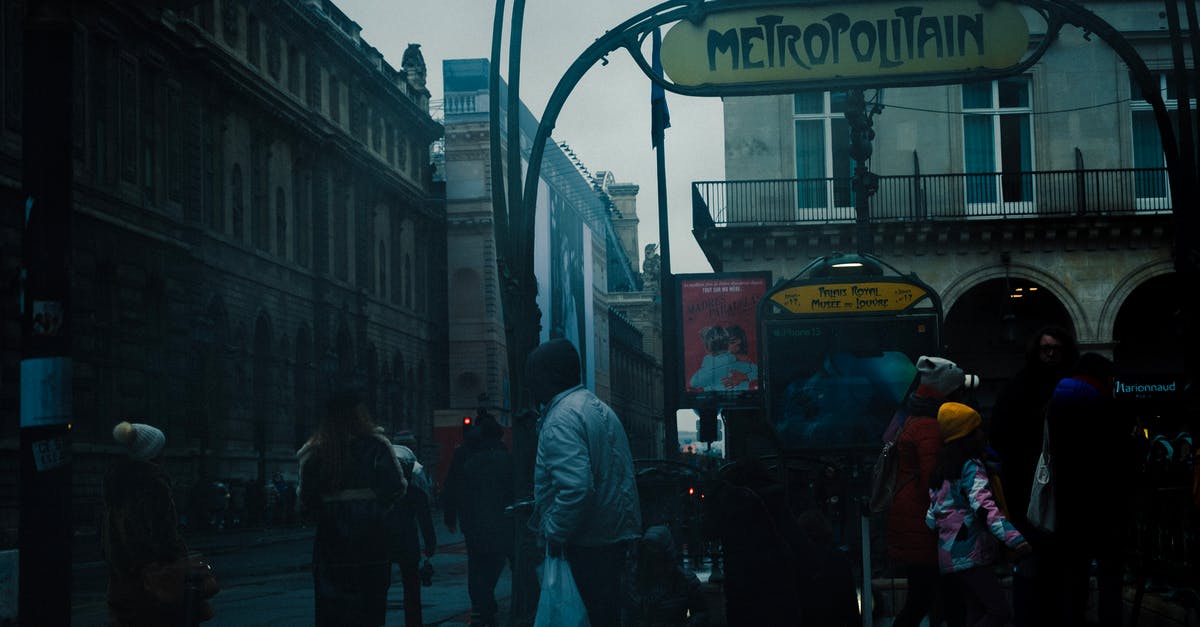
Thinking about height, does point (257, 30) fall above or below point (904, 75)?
above

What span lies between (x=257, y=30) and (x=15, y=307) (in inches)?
732

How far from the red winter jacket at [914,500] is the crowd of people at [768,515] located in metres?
0.01

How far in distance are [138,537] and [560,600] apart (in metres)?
2.86

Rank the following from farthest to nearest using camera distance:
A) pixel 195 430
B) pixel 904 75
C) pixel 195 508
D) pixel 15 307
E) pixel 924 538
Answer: pixel 195 430 → pixel 195 508 → pixel 15 307 → pixel 904 75 → pixel 924 538

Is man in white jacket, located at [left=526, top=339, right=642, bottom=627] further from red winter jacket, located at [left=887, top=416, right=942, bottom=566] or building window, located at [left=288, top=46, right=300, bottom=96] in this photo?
building window, located at [left=288, top=46, right=300, bottom=96]

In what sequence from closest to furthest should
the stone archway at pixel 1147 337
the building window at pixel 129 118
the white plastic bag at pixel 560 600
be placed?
1. the white plastic bag at pixel 560 600
2. the stone archway at pixel 1147 337
3. the building window at pixel 129 118

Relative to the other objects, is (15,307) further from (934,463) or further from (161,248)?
(934,463)

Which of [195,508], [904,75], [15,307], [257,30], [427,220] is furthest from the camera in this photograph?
[427,220]

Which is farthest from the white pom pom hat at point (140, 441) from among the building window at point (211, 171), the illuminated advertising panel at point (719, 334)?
the building window at point (211, 171)

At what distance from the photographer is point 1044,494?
7258 mm

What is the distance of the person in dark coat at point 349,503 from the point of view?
330 inches

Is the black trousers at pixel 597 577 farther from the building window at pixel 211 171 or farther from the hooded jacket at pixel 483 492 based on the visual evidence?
the building window at pixel 211 171

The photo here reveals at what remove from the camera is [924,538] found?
819 centimetres

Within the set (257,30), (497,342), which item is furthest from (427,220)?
(257,30)
